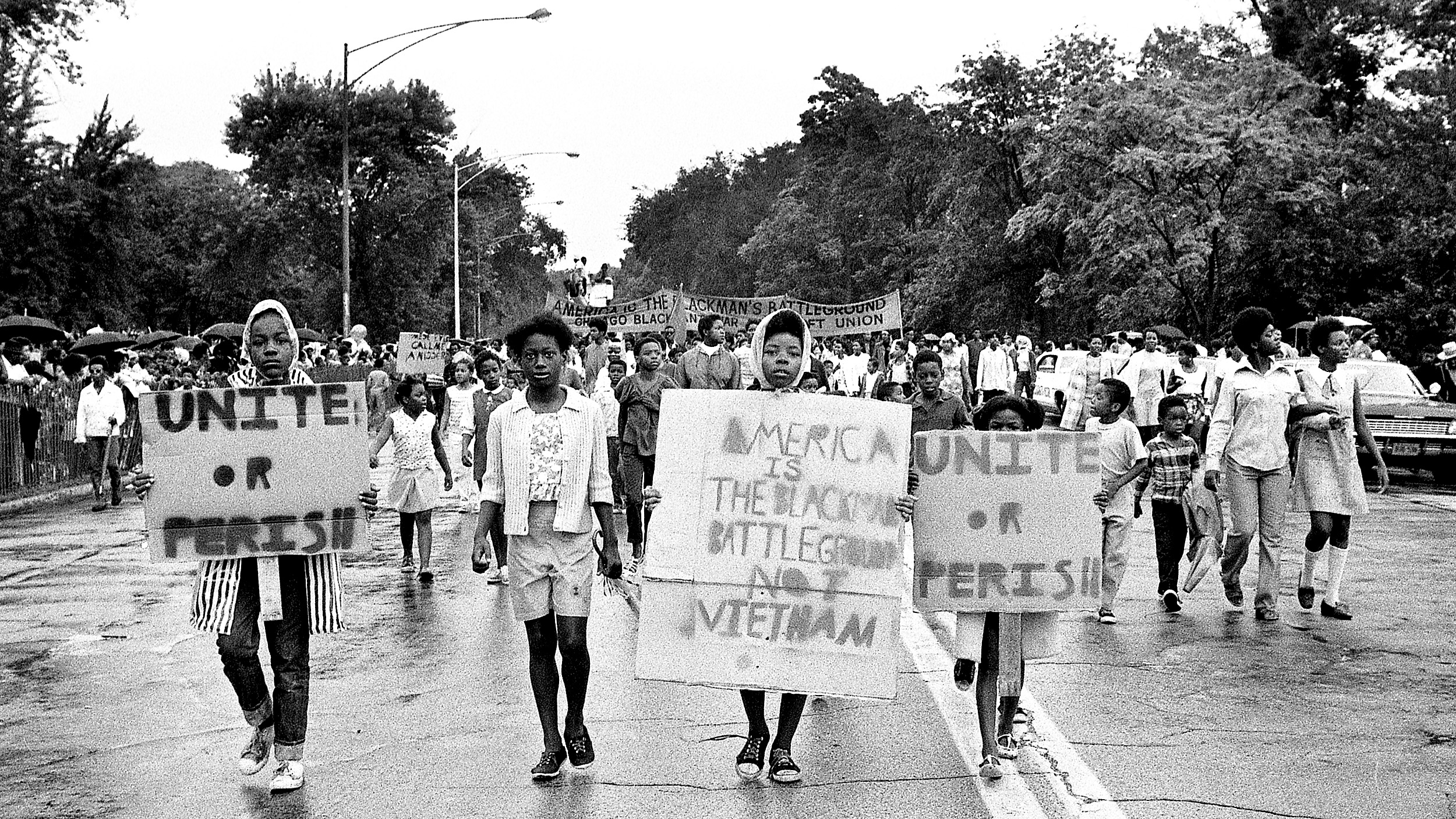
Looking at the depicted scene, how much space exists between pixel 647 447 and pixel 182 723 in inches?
225

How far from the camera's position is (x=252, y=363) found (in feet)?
21.7

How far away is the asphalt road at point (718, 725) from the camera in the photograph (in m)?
5.86

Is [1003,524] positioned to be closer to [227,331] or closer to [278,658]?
[278,658]

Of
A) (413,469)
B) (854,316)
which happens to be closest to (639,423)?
(413,469)

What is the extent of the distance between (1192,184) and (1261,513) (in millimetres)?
28647

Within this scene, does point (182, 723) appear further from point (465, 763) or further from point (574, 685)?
point (574, 685)

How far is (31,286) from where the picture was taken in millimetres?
42250

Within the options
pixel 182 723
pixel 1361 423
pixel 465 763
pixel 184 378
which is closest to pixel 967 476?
pixel 465 763

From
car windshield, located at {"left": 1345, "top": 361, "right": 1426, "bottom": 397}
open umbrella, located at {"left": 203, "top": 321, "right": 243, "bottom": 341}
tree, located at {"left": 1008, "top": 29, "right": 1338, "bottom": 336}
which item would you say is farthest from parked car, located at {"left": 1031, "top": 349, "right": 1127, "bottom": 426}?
open umbrella, located at {"left": 203, "top": 321, "right": 243, "bottom": 341}

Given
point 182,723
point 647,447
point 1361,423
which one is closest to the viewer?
point 182,723

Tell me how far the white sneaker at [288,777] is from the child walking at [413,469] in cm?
566

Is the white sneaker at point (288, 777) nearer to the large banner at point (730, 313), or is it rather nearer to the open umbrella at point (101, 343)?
the large banner at point (730, 313)

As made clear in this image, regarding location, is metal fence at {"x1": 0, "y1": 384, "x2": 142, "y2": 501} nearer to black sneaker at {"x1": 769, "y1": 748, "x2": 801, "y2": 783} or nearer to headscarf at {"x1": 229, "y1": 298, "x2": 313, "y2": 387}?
headscarf at {"x1": 229, "y1": 298, "x2": 313, "y2": 387}

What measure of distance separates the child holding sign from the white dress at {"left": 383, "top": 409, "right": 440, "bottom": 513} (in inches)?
242
